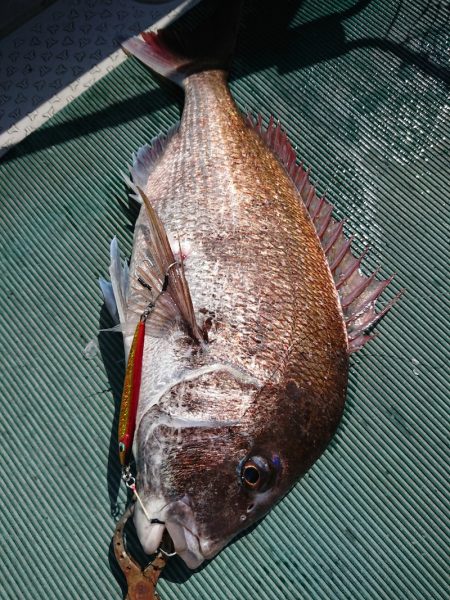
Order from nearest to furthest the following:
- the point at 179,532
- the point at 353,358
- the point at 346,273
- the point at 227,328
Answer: the point at 179,532 < the point at 227,328 < the point at 346,273 < the point at 353,358

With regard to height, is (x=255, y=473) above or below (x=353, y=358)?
above

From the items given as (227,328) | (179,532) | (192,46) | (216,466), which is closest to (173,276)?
(227,328)

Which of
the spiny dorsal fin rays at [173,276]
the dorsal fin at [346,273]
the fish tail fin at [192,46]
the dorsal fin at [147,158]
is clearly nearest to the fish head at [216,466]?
the spiny dorsal fin rays at [173,276]

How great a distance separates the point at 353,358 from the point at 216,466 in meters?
0.99

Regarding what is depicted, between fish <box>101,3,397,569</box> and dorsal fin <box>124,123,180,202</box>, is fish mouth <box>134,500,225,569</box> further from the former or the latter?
dorsal fin <box>124,123,180,202</box>

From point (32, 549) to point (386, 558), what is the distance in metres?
1.38

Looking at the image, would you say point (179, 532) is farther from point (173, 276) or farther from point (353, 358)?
point (353, 358)

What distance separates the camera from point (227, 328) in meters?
1.98

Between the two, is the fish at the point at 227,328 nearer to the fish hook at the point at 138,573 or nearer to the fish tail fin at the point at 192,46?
the fish hook at the point at 138,573

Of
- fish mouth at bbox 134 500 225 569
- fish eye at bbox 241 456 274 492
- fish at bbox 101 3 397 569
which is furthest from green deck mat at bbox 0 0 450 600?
fish eye at bbox 241 456 274 492

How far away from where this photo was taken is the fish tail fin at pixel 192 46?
2.82 meters

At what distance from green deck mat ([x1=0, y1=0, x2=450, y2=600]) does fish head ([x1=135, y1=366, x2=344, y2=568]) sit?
1.56ft

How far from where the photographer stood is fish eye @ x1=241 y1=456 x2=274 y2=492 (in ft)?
5.89

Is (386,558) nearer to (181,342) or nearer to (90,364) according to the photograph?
(181,342)
